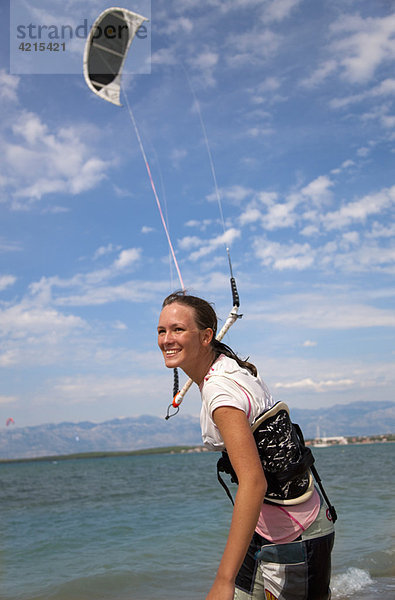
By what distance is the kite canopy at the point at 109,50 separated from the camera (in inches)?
384

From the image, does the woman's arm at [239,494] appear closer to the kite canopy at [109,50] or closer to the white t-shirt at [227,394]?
the white t-shirt at [227,394]

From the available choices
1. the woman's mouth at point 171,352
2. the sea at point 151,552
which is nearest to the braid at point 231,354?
the woman's mouth at point 171,352

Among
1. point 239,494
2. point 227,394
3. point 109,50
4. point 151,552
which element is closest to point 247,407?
point 227,394

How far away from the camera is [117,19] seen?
32.6ft

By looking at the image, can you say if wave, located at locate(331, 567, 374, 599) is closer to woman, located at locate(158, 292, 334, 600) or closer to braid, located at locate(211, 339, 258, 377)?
woman, located at locate(158, 292, 334, 600)

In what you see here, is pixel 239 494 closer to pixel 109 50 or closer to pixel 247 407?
pixel 247 407

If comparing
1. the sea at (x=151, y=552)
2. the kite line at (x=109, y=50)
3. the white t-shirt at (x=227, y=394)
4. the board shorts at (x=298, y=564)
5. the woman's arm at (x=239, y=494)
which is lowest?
the sea at (x=151, y=552)

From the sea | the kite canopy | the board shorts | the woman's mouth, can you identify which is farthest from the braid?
the kite canopy

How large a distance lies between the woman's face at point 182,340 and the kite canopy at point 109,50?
28.5 ft

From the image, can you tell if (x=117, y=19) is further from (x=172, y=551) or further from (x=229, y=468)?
(x=172, y=551)

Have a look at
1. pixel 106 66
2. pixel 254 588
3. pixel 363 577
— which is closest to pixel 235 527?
pixel 254 588

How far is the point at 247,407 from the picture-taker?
2.14m

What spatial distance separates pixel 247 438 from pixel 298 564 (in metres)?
0.75

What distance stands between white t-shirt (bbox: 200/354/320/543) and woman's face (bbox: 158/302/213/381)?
97 mm
